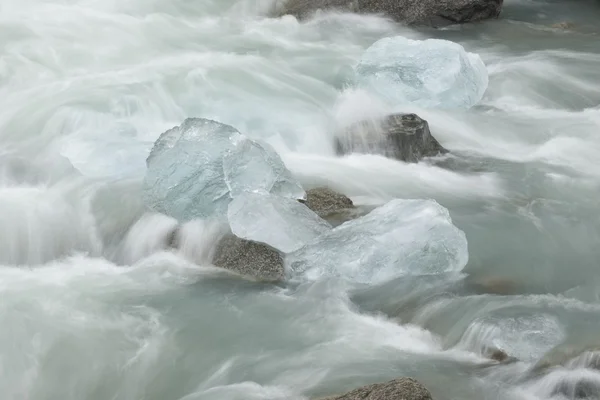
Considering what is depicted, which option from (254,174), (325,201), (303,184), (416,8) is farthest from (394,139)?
(416,8)

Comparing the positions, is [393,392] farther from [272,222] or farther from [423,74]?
[423,74]

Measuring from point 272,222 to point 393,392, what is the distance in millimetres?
2152

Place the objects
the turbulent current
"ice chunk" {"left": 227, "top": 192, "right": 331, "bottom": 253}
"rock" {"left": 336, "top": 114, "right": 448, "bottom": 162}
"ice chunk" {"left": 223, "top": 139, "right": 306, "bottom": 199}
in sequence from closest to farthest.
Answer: the turbulent current, "ice chunk" {"left": 227, "top": 192, "right": 331, "bottom": 253}, "ice chunk" {"left": 223, "top": 139, "right": 306, "bottom": 199}, "rock" {"left": 336, "top": 114, "right": 448, "bottom": 162}

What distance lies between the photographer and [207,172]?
6.76m

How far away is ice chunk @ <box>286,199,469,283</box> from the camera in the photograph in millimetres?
6008

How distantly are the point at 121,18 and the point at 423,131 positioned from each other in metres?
5.07

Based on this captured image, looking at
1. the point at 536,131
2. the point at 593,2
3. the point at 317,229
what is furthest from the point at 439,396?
the point at 593,2

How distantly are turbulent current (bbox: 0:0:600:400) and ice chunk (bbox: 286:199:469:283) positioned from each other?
99mm

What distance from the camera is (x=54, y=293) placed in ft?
19.6

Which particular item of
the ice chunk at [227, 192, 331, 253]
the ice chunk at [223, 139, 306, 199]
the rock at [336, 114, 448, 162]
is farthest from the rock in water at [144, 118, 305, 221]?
the rock at [336, 114, 448, 162]

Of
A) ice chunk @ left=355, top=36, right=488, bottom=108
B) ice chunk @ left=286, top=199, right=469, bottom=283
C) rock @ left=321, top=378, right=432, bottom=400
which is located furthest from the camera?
ice chunk @ left=355, top=36, right=488, bottom=108

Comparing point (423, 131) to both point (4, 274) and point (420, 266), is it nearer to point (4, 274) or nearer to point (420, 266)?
point (420, 266)

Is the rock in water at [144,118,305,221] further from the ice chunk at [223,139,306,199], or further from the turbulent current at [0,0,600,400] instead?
the turbulent current at [0,0,600,400]

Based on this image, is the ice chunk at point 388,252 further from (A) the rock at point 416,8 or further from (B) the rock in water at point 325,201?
(A) the rock at point 416,8
